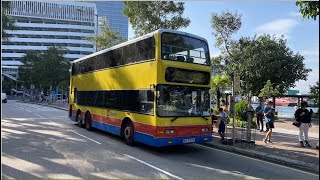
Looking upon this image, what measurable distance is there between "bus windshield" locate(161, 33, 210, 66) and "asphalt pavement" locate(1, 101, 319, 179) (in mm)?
3177

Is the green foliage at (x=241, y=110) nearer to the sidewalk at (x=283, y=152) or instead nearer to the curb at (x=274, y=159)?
the sidewalk at (x=283, y=152)

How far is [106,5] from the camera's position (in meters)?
41.9

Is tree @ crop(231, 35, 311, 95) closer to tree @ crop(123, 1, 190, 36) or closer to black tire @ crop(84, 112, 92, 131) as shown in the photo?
tree @ crop(123, 1, 190, 36)

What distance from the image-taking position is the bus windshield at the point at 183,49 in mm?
10594

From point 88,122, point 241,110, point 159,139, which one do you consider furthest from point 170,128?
point 241,110

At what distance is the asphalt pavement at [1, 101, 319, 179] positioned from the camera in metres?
7.78

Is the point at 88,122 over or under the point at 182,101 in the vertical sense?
under

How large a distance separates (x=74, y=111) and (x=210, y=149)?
9998 millimetres

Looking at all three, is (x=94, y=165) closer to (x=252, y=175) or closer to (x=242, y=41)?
(x=252, y=175)

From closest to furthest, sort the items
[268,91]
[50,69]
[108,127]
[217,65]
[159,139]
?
[159,139]
[108,127]
[268,91]
[217,65]
[50,69]

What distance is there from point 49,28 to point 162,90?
11732 cm

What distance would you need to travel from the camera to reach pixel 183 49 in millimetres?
10969

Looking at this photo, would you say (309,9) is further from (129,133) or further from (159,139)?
(129,133)

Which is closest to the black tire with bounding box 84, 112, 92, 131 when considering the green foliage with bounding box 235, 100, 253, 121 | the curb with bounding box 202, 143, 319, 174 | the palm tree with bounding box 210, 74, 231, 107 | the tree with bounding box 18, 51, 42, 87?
the curb with bounding box 202, 143, 319, 174
